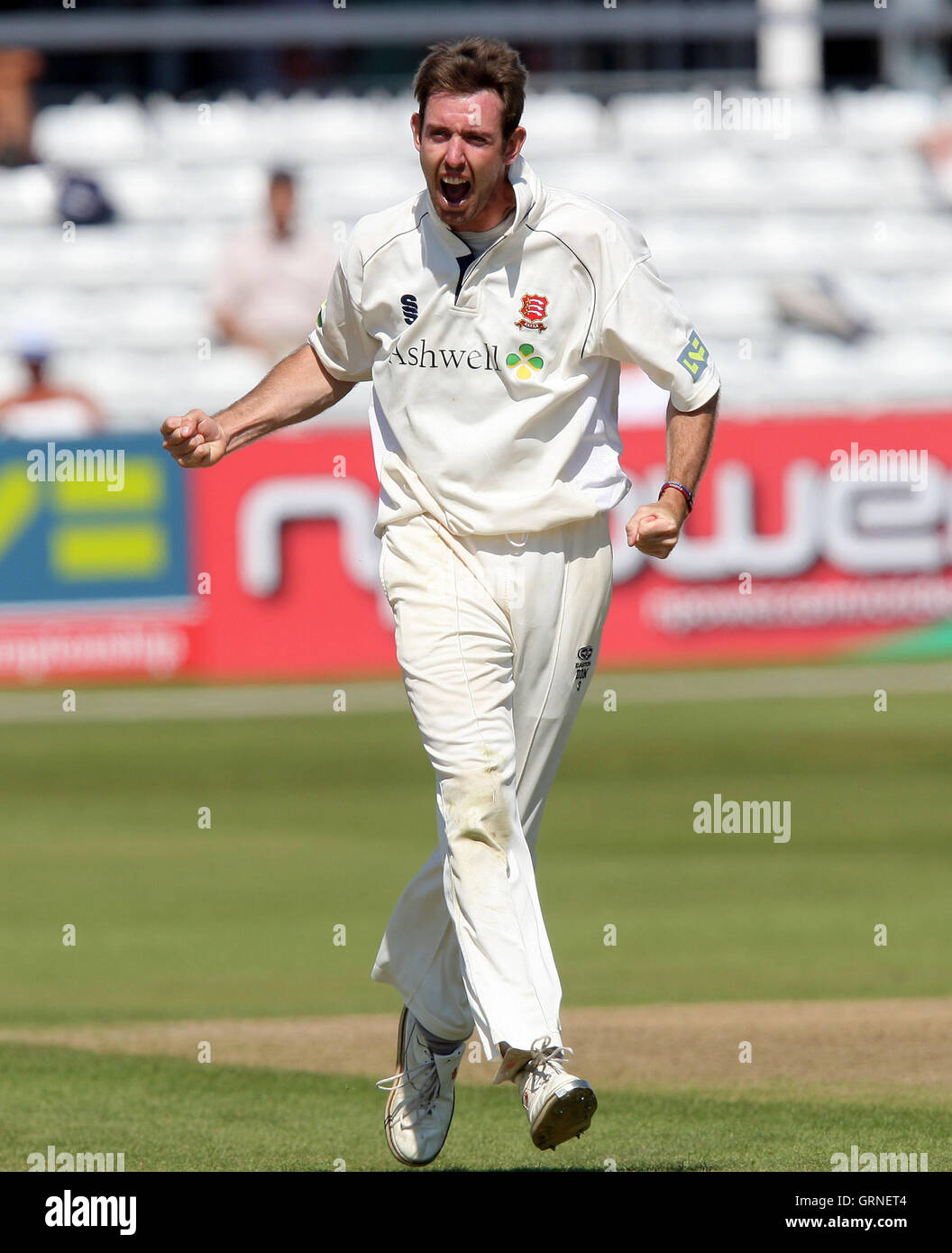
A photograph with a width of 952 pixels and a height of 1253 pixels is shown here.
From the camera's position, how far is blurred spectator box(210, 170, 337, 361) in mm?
18844

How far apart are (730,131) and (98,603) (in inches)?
353

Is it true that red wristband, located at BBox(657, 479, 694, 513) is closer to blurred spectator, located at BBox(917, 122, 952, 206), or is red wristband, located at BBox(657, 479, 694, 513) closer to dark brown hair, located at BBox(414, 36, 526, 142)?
dark brown hair, located at BBox(414, 36, 526, 142)

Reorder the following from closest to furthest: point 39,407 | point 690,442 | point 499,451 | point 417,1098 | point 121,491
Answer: point 499,451
point 690,442
point 417,1098
point 121,491
point 39,407

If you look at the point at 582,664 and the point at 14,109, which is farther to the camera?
the point at 14,109

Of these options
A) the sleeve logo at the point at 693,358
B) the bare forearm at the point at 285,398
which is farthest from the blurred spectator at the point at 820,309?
the sleeve logo at the point at 693,358

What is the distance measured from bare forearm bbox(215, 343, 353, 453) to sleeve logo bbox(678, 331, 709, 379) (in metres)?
0.91

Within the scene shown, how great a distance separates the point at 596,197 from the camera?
21.0m

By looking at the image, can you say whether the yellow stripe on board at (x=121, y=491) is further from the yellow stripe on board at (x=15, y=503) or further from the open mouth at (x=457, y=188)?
the open mouth at (x=457, y=188)

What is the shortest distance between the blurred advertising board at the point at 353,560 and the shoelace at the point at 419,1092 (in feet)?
34.6

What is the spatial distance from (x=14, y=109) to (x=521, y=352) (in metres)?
16.6

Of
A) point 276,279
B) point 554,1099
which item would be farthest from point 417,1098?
point 276,279

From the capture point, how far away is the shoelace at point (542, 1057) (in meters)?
4.58

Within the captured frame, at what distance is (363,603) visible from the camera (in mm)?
16078

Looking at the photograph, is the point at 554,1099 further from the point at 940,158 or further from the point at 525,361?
the point at 940,158
